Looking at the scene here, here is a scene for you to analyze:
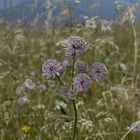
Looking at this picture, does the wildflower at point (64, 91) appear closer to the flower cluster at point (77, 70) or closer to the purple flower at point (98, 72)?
the flower cluster at point (77, 70)

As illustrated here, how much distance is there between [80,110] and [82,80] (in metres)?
1.49

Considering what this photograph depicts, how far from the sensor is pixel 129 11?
3.20 meters

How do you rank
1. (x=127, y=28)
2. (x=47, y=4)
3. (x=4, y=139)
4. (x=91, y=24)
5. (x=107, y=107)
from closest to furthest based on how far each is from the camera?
(x=4, y=139), (x=107, y=107), (x=91, y=24), (x=47, y=4), (x=127, y=28)

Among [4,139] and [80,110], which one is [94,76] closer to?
[4,139]

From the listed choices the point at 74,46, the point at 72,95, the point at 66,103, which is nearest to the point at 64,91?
the point at 72,95

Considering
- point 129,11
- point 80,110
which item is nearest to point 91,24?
point 129,11

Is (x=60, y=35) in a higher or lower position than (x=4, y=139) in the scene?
higher

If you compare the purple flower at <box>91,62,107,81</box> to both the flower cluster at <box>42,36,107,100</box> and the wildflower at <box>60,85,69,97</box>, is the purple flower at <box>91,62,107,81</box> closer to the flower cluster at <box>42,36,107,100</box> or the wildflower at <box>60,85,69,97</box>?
the flower cluster at <box>42,36,107,100</box>

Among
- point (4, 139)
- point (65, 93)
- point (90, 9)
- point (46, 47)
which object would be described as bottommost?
point (4, 139)

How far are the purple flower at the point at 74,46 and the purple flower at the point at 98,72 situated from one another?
64 millimetres

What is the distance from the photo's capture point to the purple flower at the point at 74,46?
1.62 metres

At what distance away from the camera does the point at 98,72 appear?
1.61m

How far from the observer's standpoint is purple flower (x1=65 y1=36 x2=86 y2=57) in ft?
5.31

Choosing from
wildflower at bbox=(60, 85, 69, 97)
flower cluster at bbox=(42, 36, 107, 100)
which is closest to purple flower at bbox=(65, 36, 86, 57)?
flower cluster at bbox=(42, 36, 107, 100)
